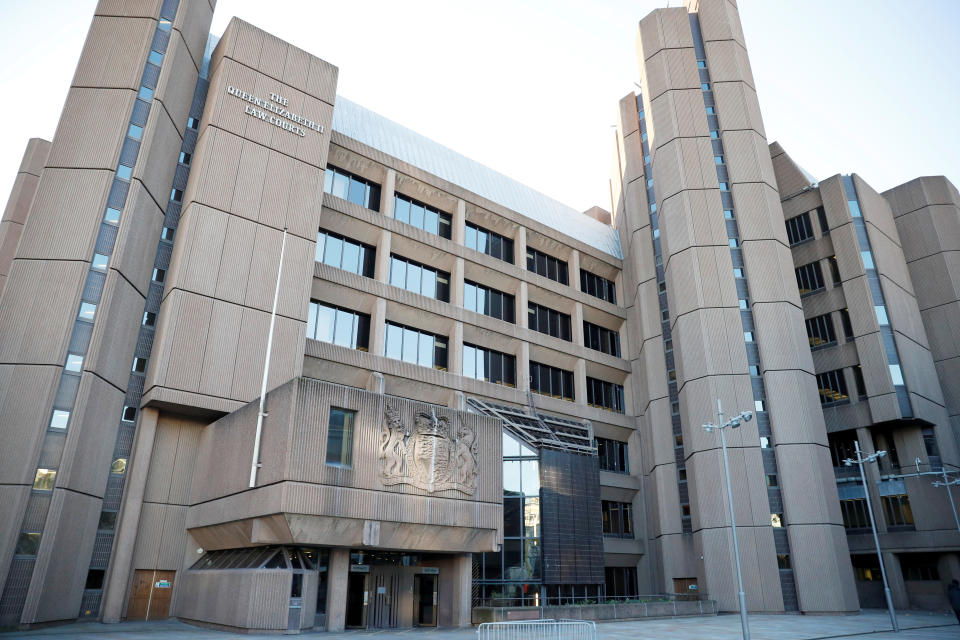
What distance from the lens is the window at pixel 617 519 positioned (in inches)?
1850

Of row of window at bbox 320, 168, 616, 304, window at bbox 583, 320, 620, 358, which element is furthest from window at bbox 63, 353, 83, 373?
window at bbox 583, 320, 620, 358

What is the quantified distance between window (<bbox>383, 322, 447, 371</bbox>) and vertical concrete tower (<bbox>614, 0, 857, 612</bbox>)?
1607cm

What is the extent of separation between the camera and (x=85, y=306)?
2972 centimetres

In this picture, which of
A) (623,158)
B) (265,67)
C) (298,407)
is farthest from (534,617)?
(623,158)

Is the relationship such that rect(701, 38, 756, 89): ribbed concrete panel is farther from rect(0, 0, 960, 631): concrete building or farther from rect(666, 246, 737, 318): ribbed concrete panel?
rect(666, 246, 737, 318): ribbed concrete panel

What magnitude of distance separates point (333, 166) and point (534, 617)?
96.7 feet

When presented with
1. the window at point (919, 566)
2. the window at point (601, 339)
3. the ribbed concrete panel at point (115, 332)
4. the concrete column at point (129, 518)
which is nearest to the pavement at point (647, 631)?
the concrete column at point (129, 518)

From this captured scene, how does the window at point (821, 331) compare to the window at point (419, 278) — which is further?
the window at point (821, 331)

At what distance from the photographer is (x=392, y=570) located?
2936 cm

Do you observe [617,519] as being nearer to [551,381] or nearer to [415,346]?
[551,381]

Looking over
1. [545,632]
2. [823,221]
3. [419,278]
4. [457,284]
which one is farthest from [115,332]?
[823,221]

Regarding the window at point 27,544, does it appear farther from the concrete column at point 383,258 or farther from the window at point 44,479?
the concrete column at point 383,258

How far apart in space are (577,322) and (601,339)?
14.2 feet

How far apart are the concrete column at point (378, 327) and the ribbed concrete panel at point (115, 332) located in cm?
1275
